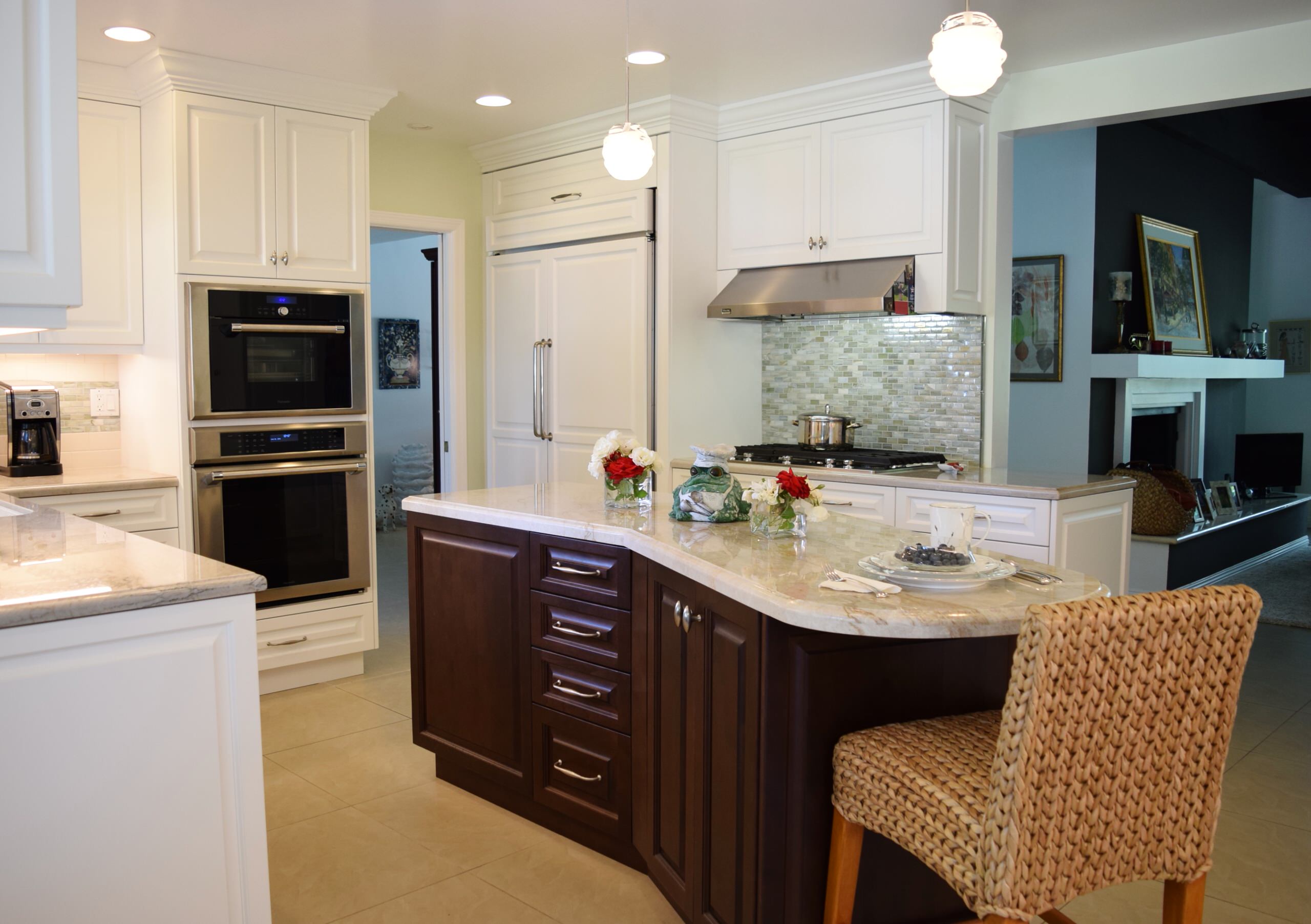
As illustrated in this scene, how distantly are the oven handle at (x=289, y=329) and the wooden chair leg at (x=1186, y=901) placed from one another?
3.61 m

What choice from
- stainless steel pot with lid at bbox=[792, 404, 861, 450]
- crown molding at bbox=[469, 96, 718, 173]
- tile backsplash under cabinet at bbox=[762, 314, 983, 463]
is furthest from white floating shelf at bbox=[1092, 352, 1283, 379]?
crown molding at bbox=[469, 96, 718, 173]

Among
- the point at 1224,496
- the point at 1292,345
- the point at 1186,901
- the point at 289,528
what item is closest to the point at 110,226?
the point at 289,528

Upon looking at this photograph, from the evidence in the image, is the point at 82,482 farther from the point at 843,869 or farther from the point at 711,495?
the point at 843,869

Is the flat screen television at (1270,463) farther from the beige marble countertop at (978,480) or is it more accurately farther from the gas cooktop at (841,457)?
the gas cooktop at (841,457)

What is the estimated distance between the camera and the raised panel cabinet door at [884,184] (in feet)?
13.4

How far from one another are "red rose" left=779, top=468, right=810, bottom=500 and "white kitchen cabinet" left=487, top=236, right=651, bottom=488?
2.30 m

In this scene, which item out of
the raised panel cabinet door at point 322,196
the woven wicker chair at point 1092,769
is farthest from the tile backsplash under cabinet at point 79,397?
the woven wicker chair at point 1092,769

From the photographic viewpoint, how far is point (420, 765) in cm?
343

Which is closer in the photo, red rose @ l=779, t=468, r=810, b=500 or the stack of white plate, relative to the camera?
the stack of white plate

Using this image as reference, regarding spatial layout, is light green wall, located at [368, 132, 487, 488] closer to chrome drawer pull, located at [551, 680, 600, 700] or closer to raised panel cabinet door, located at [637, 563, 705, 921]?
chrome drawer pull, located at [551, 680, 600, 700]

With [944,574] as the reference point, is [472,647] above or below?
below

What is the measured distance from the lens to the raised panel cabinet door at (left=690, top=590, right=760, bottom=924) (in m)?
1.97

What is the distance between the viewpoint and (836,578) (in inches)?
78.9

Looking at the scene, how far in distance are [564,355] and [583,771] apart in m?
2.73
